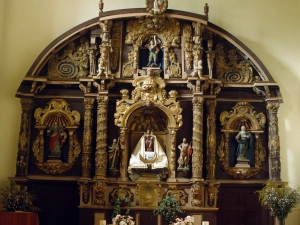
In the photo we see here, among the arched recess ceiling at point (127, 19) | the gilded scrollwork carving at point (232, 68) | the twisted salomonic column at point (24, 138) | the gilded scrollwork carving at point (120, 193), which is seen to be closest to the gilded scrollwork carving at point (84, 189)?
the gilded scrollwork carving at point (120, 193)

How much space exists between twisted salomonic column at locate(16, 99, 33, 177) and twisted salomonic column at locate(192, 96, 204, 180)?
551 centimetres

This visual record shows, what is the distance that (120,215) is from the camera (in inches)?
666

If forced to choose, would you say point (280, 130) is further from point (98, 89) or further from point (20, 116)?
point (20, 116)

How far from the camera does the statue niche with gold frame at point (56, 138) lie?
732 inches

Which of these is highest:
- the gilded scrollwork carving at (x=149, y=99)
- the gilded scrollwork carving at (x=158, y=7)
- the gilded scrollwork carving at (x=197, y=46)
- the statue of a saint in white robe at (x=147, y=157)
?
the gilded scrollwork carving at (x=158, y=7)

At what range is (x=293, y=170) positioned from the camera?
1900 cm

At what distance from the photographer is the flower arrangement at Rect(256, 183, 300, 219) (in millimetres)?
17062

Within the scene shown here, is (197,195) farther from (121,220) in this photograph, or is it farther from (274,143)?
(274,143)

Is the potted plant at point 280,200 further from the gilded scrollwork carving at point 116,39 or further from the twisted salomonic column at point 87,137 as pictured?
the gilded scrollwork carving at point 116,39

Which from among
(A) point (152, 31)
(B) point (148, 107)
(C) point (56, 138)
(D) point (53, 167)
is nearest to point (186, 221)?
(B) point (148, 107)

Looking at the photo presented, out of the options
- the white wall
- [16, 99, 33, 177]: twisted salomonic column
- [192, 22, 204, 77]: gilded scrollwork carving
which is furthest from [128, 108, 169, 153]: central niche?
the white wall

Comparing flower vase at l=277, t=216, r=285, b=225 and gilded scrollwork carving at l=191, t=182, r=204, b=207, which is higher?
gilded scrollwork carving at l=191, t=182, r=204, b=207

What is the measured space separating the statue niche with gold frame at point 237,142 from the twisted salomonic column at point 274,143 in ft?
1.02

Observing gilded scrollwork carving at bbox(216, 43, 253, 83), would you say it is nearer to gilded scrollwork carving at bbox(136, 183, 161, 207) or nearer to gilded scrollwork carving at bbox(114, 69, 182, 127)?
gilded scrollwork carving at bbox(114, 69, 182, 127)
